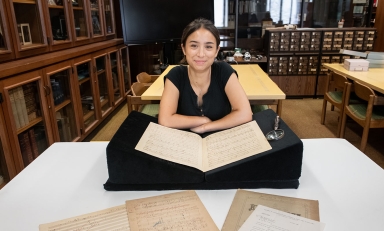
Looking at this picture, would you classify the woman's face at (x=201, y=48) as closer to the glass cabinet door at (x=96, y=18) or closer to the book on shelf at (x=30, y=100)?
the book on shelf at (x=30, y=100)

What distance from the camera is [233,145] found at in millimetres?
916

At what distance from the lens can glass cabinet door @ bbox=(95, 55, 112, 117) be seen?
129 inches

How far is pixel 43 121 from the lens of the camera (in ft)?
7.32

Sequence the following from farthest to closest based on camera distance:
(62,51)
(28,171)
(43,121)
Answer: (62,51), (43,121), (28,171)

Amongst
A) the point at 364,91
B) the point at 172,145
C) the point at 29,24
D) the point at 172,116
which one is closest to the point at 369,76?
the point at 364,91

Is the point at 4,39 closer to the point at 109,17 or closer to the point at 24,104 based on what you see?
the point at 24,104

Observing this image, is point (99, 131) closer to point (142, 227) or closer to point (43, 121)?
point (43, 121)

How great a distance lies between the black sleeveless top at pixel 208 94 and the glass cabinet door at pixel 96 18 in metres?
2.07

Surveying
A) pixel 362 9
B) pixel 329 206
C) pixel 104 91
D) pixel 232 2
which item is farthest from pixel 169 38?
pixel 329 206

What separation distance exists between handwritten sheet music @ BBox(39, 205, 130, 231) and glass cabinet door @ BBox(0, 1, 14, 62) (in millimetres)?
1515

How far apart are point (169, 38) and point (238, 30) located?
1.34 m

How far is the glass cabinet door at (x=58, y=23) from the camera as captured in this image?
7.76ft

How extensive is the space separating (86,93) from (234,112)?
6.99 feet

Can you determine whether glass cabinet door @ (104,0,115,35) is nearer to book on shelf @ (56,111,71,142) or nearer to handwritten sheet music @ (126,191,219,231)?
book on shelf @ (56,111,71,142)
